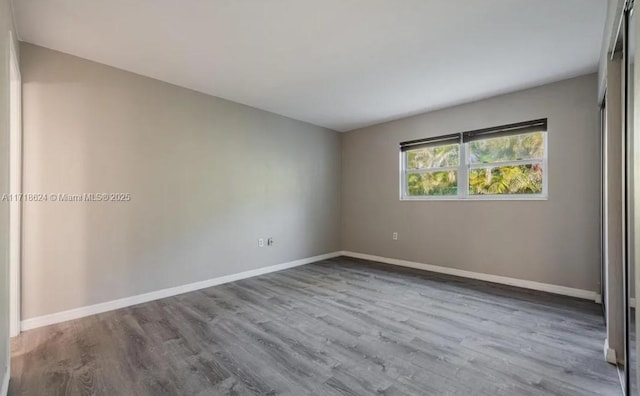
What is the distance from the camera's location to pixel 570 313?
9.04ft

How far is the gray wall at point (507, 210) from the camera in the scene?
316 cm

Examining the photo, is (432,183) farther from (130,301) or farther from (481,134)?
(130,301)

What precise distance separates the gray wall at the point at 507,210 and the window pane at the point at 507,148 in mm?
168

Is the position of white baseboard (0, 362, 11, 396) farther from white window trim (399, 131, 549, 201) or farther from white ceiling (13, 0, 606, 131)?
white window trim (399, 131, 549, 201)

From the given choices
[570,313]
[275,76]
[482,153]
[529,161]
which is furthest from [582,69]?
[275,76]

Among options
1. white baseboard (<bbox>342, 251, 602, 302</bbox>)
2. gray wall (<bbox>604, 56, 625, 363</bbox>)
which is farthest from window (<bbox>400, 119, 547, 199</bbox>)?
gray wall (<bbox>604, 56, 625, 363</bbox>)

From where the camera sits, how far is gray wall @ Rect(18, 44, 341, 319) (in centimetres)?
259

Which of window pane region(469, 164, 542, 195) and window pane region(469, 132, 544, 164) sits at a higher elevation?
window pane region(469, 132, 544, 164)

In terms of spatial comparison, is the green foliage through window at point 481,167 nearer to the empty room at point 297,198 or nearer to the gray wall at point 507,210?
the empty room at point 297,198

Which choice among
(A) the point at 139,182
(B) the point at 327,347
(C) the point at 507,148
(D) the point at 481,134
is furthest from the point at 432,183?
(A) the point at 139,182

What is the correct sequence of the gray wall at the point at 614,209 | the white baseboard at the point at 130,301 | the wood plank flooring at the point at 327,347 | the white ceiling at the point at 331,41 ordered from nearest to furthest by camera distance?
1. the wood plank flooring at the point at 327,347
2. the gray wall at the point at 614,209
3. the white ceiling at the point at 331,41
4. the white baseboard at the point at 130,301

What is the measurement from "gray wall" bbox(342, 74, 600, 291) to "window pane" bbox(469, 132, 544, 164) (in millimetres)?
168

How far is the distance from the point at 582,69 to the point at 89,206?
5.35 m

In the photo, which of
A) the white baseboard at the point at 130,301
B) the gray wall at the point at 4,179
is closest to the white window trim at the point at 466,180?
the white baseboard at the point at 130,301
